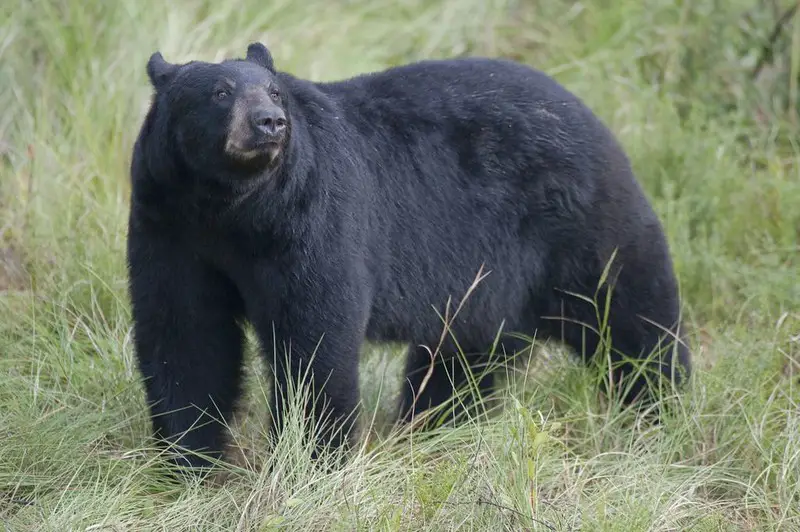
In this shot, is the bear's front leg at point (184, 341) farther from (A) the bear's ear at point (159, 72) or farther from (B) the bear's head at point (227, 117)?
(A) the bear's ear at point (159, 72)

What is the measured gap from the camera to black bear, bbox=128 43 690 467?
14.4 ft

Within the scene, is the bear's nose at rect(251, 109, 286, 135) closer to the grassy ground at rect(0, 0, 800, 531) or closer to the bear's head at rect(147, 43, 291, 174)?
the bear's head at rect(147, 43, 291, 174)

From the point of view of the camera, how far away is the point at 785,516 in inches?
175

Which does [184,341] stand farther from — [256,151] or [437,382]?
[437,382]

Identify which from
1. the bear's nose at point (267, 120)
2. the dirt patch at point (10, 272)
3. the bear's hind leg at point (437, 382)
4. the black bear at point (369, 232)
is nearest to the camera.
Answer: the bear's nose at point (267, 120)

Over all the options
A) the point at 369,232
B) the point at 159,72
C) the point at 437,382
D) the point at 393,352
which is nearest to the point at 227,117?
the point at 159,72

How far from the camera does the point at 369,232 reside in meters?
4.81

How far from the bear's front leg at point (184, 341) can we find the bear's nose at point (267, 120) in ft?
1.99

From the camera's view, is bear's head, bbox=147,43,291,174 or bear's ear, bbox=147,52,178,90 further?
bear's ear, bbox=147,52,178,90

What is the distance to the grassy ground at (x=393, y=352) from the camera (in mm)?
4176

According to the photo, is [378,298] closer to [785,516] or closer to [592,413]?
[592,413]

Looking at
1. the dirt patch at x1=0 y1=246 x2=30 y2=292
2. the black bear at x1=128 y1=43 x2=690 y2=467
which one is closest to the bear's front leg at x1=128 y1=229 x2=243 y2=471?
the black bear at x1=128 y1=43 x2=690 y2=467

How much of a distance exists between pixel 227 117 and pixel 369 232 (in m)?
0.82

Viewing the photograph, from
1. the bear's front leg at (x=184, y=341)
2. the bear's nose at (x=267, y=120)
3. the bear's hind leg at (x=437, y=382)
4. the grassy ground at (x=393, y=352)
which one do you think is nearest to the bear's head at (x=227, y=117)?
the bear's nose at (x=267, y=120)
